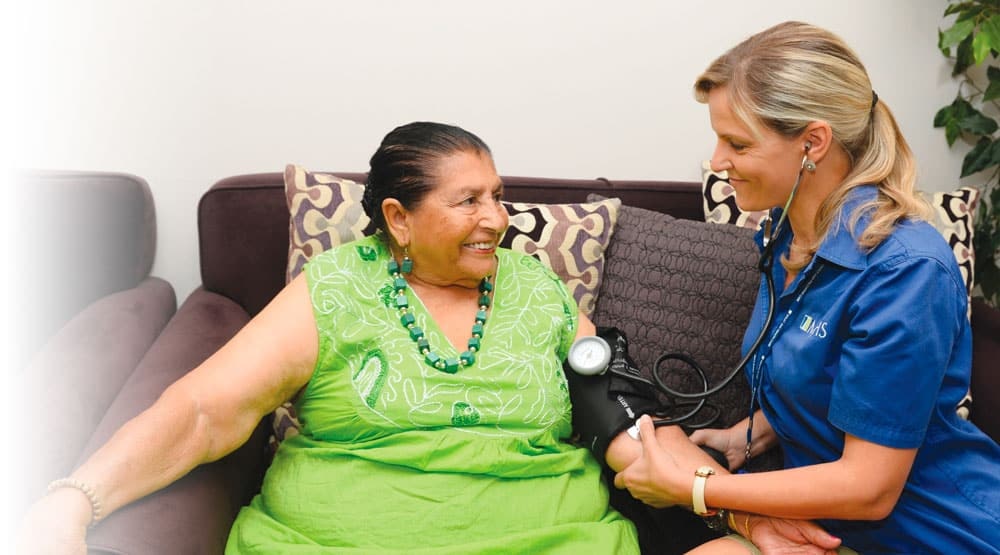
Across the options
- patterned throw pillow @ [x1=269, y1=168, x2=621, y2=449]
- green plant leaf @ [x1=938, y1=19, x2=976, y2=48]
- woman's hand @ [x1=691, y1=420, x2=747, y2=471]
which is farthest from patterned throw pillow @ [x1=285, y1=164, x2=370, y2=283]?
green plant leaf @ [x1=938, y1=19, x2=976, y2=48]

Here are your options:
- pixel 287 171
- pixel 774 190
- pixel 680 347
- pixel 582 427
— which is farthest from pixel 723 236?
pixel 287 171

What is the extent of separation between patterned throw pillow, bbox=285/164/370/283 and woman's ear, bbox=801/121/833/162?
2.97 feet

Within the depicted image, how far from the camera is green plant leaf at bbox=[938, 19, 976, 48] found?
207 centimetres

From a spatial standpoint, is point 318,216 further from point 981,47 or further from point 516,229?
point 981,47

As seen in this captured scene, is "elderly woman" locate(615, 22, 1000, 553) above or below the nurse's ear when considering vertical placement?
below

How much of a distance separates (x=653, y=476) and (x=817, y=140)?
23.7 inches

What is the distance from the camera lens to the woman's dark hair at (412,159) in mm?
1451

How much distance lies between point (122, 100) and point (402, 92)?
0.66 meters

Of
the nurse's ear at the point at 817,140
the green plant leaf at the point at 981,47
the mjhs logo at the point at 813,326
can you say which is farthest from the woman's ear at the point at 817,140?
the green plant leaf at the point at 981,47

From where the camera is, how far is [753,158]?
1314 millimetres

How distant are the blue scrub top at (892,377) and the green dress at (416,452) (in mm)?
387

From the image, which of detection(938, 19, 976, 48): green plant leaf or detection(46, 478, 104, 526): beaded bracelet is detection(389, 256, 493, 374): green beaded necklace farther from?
detection(938, 19, 976, 48): green plant leaf

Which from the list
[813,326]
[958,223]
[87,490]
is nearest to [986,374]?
[958,223]

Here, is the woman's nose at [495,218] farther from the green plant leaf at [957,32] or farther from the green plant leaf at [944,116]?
the green plant leaf at [944,116]
